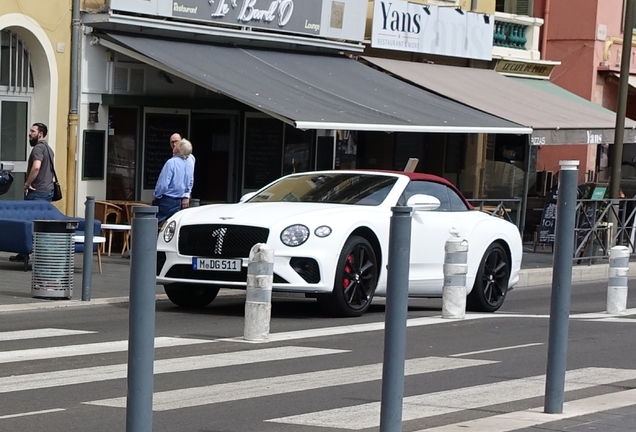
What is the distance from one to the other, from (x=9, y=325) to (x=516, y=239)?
6033mm

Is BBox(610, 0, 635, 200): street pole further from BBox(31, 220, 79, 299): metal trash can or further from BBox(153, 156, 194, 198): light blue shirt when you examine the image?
BBox(31, 220, 79, 299): metal trash can

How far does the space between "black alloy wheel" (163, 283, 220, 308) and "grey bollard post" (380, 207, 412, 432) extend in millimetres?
7032

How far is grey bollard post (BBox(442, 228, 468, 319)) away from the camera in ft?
44.0

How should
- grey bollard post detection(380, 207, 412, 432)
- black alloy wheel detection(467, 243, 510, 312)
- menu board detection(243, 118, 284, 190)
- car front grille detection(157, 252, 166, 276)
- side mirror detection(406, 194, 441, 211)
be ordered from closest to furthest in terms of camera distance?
1. grey bollard post detection(380, 207, 412, 432)
2. car front grille detection(157, 252, 166, 276)
3. side mirror detection(406, 194, 441, 211)
4. black alloy wheel detection(467, 243, 510, 312)
5. menu board detection(243, 118, 284, 190)

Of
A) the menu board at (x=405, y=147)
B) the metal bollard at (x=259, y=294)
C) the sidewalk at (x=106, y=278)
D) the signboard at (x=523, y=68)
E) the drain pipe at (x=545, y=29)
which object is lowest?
the sidewalk at (x=106, y=278)

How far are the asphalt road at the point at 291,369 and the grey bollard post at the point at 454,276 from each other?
0.75 ft

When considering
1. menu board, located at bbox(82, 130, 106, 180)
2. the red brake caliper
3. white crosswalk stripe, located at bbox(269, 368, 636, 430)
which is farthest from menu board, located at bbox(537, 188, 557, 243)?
white crosswalk stripe, located at bbox(269, 368, 636, 430)

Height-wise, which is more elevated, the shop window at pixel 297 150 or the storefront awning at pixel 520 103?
the storefront awning at pixel 520 103

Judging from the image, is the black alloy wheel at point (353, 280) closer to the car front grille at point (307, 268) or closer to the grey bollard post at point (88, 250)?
the car front grille at point (307, 268)

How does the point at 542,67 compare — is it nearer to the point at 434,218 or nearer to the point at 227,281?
the point at 434,218

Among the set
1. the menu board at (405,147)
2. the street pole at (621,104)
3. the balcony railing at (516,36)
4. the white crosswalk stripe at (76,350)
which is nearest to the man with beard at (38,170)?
the white crosswalk stripe at (76,350)

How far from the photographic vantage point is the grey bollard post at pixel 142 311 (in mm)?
5219

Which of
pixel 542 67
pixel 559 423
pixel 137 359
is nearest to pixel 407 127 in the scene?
pixel 542 67

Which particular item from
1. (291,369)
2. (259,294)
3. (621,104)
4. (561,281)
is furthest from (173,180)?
(561,281)
